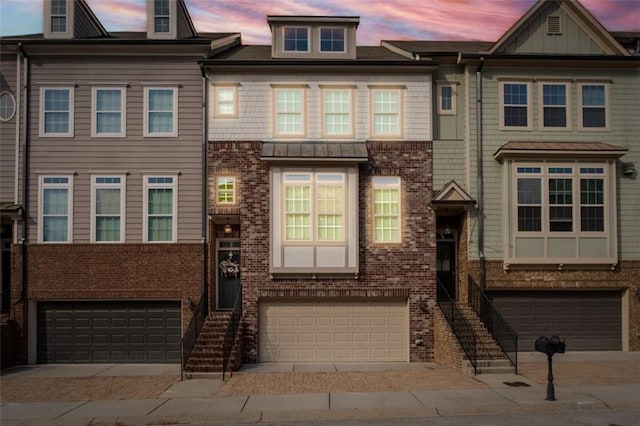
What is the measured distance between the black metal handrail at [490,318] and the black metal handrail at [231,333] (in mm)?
6812

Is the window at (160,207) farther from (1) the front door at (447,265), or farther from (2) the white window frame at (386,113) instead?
(1) the front door at (447,265)

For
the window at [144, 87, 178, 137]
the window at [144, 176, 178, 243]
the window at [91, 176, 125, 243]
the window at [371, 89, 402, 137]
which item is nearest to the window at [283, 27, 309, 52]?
the window at [371, 89, 402, 137]

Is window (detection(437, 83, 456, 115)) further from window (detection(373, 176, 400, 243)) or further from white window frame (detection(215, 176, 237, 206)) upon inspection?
white window frame (detection(215, 176, 237, 206))

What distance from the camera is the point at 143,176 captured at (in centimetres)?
1834

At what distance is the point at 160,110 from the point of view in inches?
731

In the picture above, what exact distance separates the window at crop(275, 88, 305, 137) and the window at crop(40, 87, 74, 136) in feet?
20.6

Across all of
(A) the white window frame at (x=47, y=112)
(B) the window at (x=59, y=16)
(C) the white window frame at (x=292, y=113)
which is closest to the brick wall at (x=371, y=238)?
(C) the white window frame at (x=292, y=113)

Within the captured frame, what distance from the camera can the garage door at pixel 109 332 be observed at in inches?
715

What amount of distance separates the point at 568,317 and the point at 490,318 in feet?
9.26

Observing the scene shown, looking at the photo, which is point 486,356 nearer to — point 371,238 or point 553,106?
point 371,238

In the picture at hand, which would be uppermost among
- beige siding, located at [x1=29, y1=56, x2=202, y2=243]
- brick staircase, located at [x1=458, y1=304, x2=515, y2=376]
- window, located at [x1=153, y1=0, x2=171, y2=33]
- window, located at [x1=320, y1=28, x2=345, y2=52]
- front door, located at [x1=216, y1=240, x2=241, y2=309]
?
window, located at [x1=153, y1=0, x2=171, y2=33]

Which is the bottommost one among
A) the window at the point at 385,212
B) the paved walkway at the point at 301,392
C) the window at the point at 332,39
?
the paved walkway at the point at 301,392

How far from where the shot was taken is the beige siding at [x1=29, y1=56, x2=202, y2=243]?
719 inches

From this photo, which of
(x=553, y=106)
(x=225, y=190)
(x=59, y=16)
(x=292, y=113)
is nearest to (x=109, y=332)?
(x=225, y=190)
